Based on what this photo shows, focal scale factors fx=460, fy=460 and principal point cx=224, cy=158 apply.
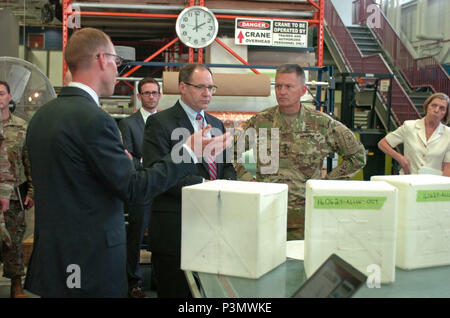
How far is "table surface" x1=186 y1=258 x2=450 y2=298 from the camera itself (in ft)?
4.62

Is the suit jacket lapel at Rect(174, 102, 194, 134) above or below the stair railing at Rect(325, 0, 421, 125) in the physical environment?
below

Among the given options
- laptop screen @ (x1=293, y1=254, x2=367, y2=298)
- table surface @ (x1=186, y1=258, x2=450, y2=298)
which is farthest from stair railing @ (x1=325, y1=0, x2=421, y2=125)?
laptop screen @ (x1=293, y1=254, x2=367, y2=298)

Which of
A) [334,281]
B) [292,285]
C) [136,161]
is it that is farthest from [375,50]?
[334,281]

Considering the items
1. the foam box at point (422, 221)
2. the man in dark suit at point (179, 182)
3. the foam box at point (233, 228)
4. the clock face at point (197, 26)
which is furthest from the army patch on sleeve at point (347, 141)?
the clock face at point (197, 26)

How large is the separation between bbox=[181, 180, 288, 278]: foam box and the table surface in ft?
0.11

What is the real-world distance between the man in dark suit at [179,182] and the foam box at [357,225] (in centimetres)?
89

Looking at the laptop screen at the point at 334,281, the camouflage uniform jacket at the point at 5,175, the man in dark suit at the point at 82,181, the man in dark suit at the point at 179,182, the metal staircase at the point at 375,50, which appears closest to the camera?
the laptop screen at the point at 334,281

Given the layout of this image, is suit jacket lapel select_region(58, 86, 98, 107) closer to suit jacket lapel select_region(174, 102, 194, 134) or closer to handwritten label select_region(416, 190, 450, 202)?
suit jacket lapel select_region(174, 102, 194, 134)

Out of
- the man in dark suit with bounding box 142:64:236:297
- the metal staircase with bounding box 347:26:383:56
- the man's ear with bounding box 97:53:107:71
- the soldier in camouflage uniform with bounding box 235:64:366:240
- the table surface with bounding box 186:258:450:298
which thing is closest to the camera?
the table surface with bounding box 186:258:450:298

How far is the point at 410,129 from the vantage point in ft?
13.2

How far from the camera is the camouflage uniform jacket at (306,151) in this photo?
2.74 m

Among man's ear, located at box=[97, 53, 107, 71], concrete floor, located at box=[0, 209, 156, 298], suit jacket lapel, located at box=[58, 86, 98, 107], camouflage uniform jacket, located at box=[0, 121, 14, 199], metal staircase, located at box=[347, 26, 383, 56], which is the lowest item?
concrete floor, located at box=[0, 209, 156, 298]

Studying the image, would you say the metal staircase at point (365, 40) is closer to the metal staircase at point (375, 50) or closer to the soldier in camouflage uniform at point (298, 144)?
the metal staircase at point (375, 50)
